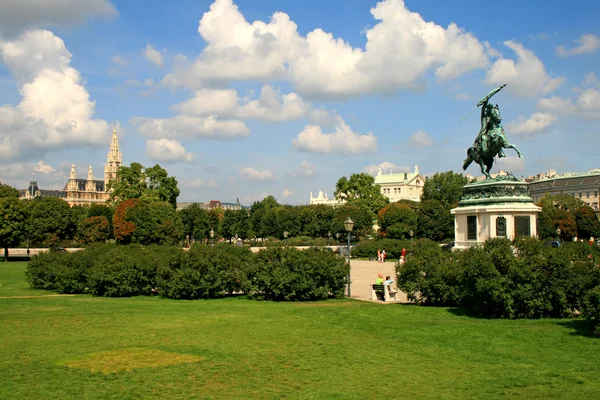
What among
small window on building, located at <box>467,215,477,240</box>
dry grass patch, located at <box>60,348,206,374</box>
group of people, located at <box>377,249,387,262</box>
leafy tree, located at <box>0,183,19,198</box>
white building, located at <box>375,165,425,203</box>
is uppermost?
white building, located at <box>375,165,425,203</box>

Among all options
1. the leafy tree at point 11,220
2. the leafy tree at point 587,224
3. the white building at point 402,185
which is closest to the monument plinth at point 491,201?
the leafy tree at point 11,220

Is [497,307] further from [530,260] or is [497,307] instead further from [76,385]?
[76,385]

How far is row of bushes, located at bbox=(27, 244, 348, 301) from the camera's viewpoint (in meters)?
22.9

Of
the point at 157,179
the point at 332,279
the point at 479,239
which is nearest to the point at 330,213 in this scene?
the point at 157,179

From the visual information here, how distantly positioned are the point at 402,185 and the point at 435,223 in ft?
316

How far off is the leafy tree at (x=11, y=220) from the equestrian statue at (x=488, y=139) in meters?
44.1

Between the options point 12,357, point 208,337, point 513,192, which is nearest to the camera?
point 12,357

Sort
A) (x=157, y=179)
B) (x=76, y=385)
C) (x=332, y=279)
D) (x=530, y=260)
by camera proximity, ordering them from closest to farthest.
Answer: (x=76, y=385), (x=530, y=260), (x=332, y=279), (x=157, y=179)

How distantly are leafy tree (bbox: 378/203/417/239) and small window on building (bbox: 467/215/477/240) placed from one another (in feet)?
134

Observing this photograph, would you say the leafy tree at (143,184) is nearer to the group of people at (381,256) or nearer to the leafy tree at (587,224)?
the group of people at (381,256)

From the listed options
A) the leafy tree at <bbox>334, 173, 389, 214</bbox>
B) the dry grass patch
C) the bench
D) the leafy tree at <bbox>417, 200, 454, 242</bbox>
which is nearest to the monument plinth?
the bench

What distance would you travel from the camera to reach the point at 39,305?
21531 millimetres

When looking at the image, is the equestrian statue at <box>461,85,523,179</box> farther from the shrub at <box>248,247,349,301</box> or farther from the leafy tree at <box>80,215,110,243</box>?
the leafy tree at <box>80,215,110,243</box>

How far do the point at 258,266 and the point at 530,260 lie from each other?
10.6 meters
